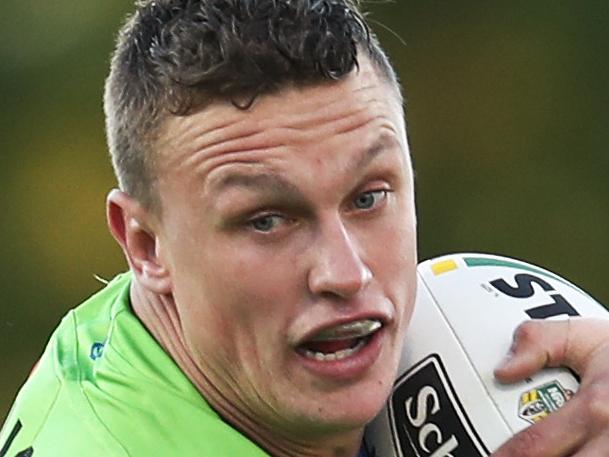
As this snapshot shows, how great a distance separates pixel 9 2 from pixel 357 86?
6452mm

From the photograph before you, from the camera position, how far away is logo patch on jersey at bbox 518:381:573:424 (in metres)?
3.18

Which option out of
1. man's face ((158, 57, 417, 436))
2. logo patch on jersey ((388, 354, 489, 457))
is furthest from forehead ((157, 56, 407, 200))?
logo patch on jersey ((388, 354, 489, 457))

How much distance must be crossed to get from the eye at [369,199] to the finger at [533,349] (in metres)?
0.43

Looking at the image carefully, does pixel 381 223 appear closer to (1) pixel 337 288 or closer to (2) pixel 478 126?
(1) pixel 337 288

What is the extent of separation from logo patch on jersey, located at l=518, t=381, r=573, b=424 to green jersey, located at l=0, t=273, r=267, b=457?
0.52 m

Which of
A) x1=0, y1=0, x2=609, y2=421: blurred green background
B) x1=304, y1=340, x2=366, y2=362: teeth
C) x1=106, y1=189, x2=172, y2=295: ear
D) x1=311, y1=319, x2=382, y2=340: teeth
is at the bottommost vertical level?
x1=0, y1=0, x2=609, y2=421: blurred green background

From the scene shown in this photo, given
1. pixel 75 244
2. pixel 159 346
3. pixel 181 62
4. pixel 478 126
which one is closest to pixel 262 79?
pixel 181 62

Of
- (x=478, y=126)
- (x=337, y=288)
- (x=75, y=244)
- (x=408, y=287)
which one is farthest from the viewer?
(x=478, y=126)

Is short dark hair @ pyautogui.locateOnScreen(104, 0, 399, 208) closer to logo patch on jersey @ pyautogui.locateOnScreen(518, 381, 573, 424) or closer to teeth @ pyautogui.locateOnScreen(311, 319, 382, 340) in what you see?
teeth @ pyautogui.locateOnScreen(311, 319, 382, 340)

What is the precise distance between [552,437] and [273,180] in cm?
72

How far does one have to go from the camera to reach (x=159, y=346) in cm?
332

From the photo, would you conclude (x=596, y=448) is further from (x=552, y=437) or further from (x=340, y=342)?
(x=340, y=342)

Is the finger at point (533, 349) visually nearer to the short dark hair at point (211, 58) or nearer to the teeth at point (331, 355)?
the teeth at point (331, 355)

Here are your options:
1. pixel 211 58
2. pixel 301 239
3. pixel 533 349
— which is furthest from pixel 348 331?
pixel 211 58
